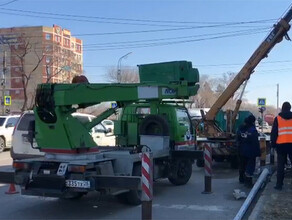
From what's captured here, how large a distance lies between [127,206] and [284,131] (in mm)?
3956

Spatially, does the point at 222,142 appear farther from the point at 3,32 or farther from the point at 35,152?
the point at 3,32

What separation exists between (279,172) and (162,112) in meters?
3.13

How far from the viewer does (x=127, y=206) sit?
8961 mm

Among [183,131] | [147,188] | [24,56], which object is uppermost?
[24,56]

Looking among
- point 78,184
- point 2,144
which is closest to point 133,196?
point 78,184

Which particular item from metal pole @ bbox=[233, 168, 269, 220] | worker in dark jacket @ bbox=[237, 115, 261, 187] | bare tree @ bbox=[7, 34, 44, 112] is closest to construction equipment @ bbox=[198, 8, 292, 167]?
worker in dark jacket @ bbox=[237, 115, 261, 187]

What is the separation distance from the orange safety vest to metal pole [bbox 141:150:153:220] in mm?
3895

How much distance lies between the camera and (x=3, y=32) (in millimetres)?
107000

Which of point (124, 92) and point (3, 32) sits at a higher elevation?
point (3, 32)

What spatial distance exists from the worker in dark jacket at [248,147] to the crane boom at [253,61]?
470 cm

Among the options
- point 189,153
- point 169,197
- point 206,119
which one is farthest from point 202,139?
point 169,197

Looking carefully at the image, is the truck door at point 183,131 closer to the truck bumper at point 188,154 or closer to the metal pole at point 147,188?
the truck bumper at point 188,154

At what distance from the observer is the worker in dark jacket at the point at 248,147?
10952mm

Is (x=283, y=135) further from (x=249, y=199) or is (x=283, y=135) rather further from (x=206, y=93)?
(x=206, y=93)
